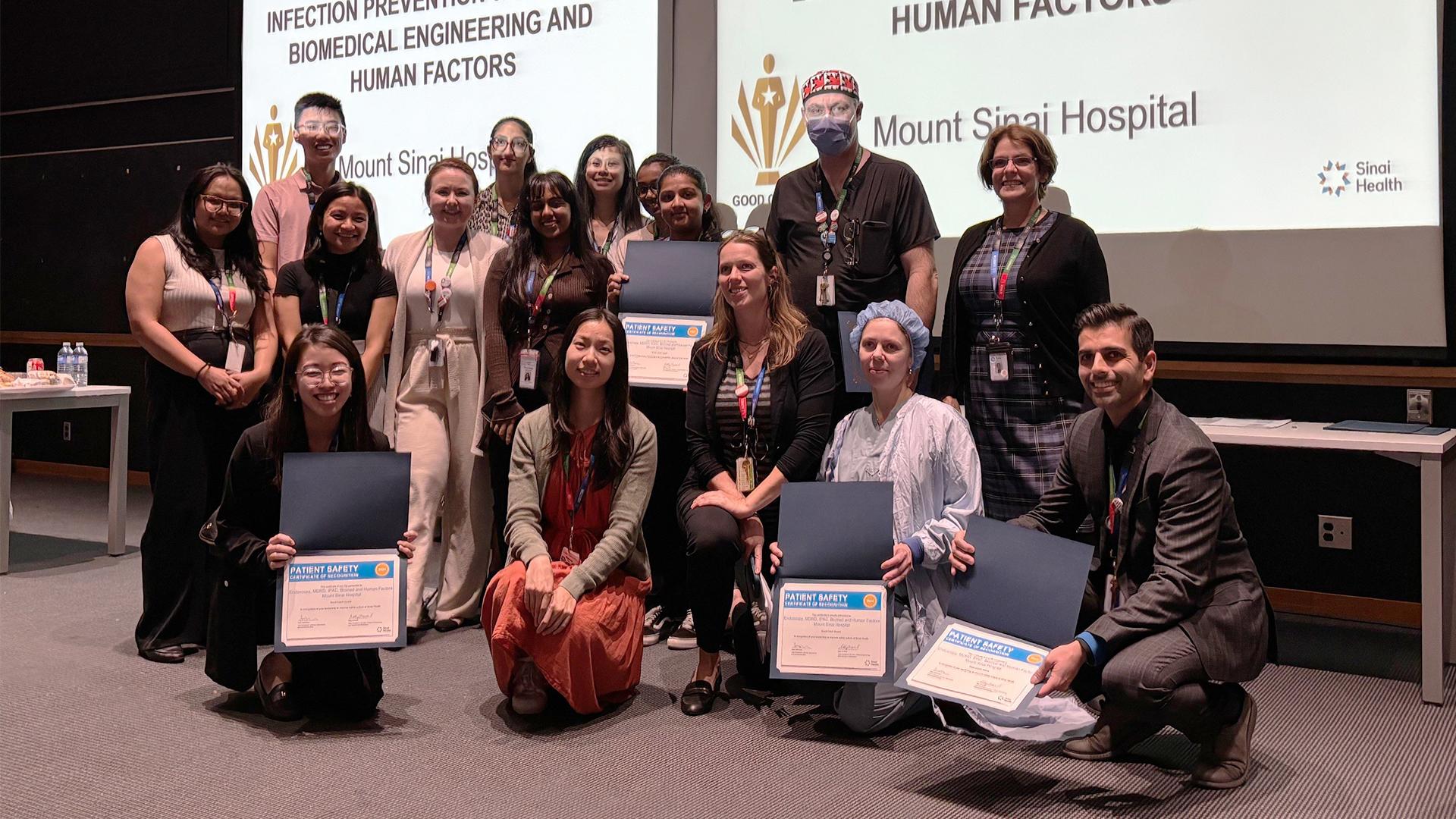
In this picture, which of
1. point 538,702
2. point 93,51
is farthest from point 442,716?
Result: point 93,51

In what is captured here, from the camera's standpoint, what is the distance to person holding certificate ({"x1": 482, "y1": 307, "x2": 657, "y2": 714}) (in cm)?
284

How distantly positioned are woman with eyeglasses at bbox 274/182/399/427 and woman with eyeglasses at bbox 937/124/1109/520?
1.96 metres

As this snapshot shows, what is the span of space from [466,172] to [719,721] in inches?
82.3

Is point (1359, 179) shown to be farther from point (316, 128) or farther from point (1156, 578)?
point (316, 128)

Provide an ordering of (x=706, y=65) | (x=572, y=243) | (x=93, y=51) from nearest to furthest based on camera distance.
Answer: (x=572, y=243) < (x=706, y=65) < (x=93, y=51)

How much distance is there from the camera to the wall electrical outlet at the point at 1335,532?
399 cm

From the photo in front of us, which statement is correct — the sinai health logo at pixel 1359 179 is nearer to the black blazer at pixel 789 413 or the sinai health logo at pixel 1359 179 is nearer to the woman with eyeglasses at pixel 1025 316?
the woman with eyeglasses at pixel 1025 316

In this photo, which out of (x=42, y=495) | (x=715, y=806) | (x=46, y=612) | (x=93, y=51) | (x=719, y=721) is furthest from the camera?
(x=93, y=51)

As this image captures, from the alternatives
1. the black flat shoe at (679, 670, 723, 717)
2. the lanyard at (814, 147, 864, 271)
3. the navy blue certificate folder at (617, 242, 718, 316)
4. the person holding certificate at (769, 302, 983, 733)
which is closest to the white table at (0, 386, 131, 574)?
the navy blue certificate folder at (617, 242, 718, 316)

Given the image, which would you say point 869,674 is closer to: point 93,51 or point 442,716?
point 442,716

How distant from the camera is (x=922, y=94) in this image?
4410 mm

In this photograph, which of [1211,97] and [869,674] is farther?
[1211,97]

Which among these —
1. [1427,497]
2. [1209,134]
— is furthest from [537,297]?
[1427,497]

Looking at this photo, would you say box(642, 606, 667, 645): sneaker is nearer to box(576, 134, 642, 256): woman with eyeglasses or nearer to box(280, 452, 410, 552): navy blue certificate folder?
box(280, 452, 410, 552): navy blue certificate folder
